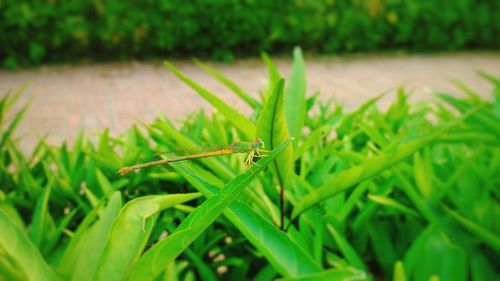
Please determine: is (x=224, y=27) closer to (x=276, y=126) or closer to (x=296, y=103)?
(x=296, y=103)

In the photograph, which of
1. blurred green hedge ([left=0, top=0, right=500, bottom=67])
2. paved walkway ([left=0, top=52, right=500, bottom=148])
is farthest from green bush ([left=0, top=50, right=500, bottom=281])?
blurred green hedge ([left=0, top=0, right=500, bottom=67])

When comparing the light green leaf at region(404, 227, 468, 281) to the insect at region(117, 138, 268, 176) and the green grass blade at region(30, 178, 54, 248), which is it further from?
the green grass blade at region(30, 178, 54, 248)

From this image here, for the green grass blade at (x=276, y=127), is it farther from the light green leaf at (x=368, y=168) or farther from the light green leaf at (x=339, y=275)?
the light green leaf at (x=339, y=275)

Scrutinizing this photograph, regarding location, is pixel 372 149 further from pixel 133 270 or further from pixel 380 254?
pixel 133 270

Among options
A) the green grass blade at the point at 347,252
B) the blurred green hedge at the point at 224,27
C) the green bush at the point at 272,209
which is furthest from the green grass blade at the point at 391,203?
the blurred green hedge at the point at 224,27

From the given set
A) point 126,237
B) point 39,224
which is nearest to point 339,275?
point 126,237
